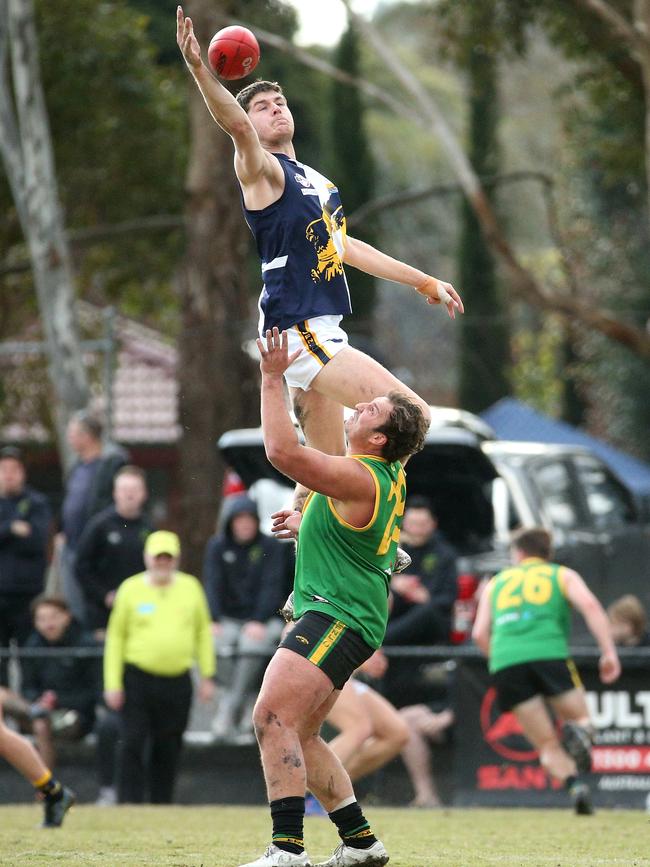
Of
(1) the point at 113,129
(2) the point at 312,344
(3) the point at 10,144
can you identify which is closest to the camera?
(2) the point at 312,344

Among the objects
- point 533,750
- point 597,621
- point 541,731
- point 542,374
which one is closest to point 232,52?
point 597,621

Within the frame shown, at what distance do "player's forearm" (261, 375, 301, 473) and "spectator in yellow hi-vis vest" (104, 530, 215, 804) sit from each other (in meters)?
5.83

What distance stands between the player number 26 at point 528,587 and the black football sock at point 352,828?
4777mm

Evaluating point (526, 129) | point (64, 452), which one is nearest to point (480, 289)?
point (526, 129)

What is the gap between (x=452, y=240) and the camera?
50438mm

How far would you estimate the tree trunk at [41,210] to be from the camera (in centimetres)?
1816

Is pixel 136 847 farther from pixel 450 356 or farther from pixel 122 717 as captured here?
pixel 450 356

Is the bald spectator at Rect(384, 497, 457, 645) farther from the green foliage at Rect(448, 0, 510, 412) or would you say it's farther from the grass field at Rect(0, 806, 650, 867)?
the green foliage at Rect(448, 0, 510, 412)

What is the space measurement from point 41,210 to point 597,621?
9.46 metres

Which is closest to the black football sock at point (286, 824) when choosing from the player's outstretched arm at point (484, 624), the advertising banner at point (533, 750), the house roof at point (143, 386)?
the player's outstretched arm at point (484, 624)

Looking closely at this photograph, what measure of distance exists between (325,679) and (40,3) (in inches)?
680

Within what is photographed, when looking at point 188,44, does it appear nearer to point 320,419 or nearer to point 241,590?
point 320,419

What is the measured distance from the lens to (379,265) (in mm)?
7727

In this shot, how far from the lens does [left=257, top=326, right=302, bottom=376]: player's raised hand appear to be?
642 centimetres
